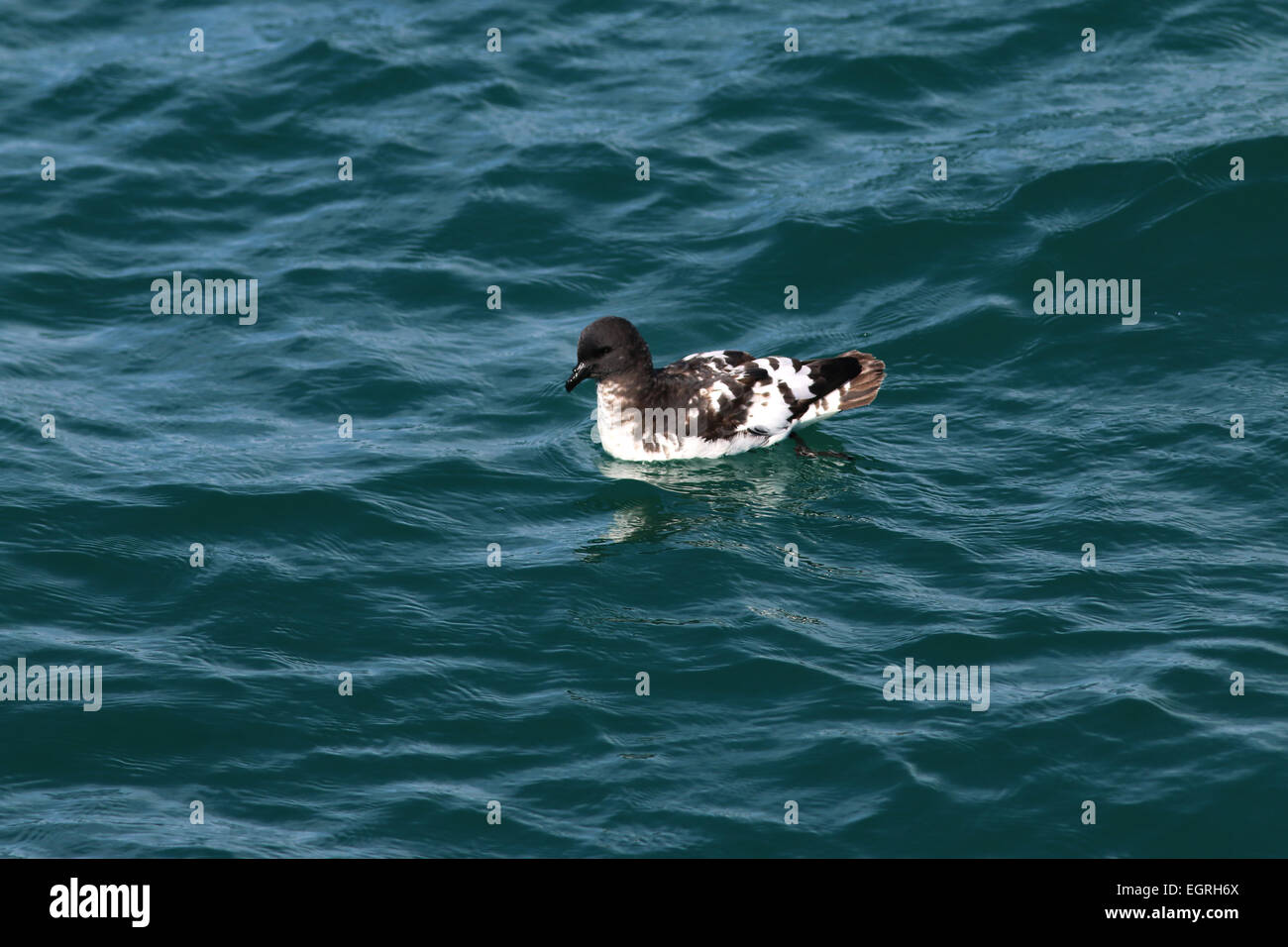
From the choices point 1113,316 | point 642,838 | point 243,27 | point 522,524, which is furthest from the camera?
point 243,27

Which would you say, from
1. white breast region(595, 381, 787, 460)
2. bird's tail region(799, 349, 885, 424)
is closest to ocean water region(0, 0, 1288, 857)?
white breast region(595, 381, 787, 460)

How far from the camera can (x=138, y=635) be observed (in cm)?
1225

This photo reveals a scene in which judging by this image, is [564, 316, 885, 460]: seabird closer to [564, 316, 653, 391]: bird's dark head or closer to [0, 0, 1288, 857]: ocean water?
[564, 316, 653, 391]: bird's dark head

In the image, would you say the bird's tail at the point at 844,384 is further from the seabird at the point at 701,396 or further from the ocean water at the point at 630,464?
the ocean water at the point at 630,464

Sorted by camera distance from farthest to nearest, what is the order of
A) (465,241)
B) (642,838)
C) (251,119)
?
(251,119) → (465,241) → (642,838)

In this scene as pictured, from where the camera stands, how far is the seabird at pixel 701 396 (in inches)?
563

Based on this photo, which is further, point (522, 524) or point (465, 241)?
point (465, 241)

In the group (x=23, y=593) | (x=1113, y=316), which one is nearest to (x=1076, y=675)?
(x=1113, y=316)

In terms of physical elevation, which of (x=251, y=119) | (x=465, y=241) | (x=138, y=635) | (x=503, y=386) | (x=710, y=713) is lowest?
(x=710, y=713)

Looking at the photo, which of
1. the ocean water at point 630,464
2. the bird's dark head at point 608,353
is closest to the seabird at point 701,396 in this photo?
the bird's dark head at point 608,353

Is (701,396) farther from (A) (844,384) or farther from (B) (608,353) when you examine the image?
(A) (844,384)

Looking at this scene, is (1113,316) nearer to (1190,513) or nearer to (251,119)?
(1190,513)

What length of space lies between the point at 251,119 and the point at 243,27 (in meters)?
2.62

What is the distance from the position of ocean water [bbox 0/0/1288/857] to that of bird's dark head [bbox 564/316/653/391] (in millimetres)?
897
